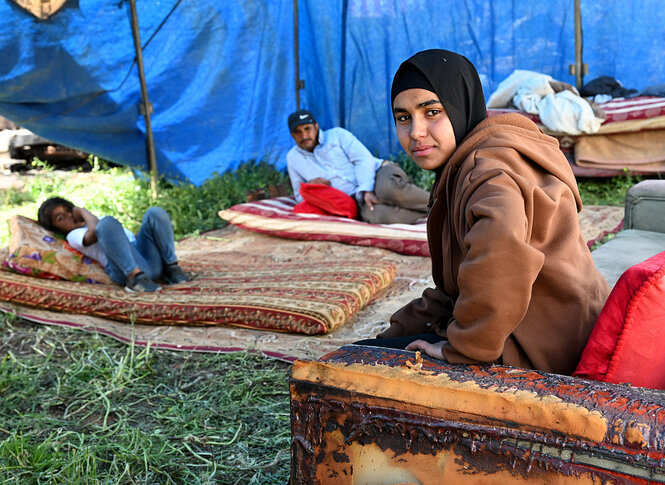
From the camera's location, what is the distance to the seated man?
18.6ft

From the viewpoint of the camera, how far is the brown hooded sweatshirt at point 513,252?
1.40 m

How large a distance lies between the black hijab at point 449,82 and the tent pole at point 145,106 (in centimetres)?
538

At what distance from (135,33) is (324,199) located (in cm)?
269

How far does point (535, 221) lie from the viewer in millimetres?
1540

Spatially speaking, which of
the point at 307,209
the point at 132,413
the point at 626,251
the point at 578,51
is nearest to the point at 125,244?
the point at 132,413

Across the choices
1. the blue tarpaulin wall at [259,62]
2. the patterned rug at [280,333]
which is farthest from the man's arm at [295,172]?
the blue tarpaulin wall at [259,62]

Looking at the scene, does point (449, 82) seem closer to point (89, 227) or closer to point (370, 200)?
point (89, 227)

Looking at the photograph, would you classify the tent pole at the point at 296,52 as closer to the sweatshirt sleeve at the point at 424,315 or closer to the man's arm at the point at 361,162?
the man's arm at the point at 361,162

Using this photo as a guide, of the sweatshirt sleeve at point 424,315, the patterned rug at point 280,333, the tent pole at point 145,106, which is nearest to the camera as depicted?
the sweatshirt sleeve at point 424,315

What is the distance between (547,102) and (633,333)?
5642 mm

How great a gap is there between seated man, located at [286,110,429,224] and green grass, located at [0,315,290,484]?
2790 mm

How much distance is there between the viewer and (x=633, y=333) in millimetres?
1431

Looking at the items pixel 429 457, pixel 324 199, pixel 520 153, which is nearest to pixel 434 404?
pixel 429 457

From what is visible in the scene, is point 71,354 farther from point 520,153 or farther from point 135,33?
point 135,33
